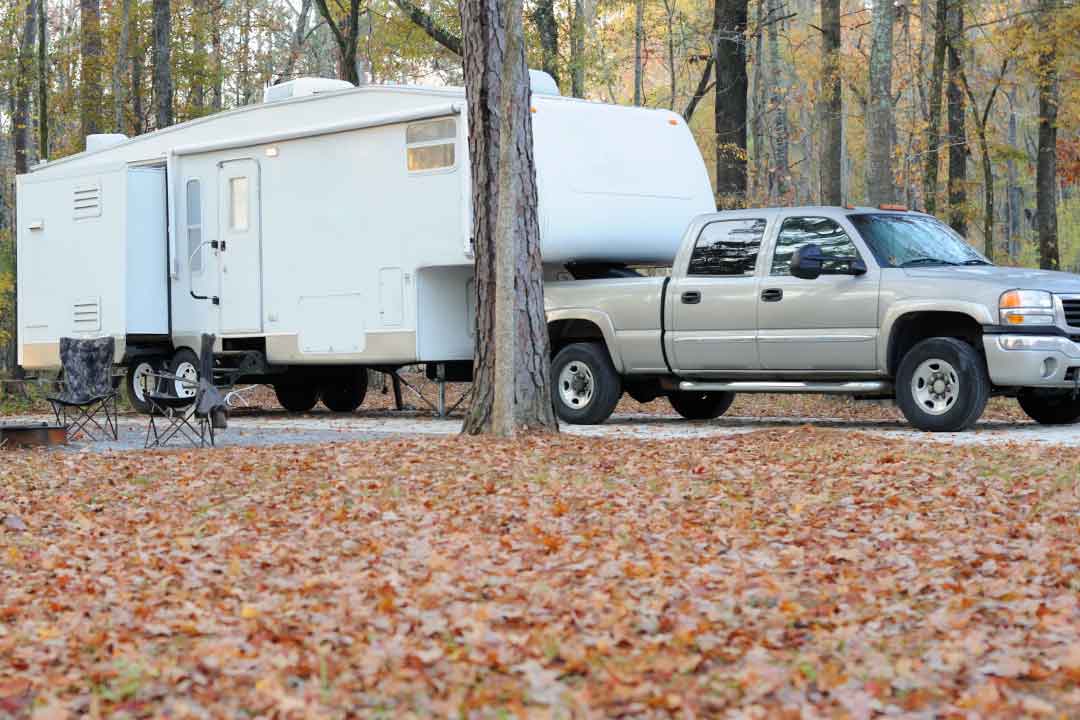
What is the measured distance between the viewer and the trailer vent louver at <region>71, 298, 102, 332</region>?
18891 millimetres

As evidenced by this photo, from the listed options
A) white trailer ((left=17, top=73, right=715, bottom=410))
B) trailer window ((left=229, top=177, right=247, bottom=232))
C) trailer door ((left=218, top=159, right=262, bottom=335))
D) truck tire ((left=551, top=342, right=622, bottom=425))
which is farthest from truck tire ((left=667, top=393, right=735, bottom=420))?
trailer window ((left=229, top=177, right=247, bottom=232))

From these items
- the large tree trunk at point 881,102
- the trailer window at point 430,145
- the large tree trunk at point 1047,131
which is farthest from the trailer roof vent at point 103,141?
the large tree trunk at point 1047,131

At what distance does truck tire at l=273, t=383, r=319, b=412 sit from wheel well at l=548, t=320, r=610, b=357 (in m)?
5.00

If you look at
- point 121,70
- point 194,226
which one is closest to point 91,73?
point 121,70

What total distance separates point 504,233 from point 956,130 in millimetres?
14885

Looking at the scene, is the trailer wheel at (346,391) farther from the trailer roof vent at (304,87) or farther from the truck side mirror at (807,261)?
the truck side mirror at (807,261)

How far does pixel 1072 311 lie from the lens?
13.1 metres

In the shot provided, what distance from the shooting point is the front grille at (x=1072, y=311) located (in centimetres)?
1306

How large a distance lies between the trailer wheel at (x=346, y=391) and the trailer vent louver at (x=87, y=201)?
11.4 ft

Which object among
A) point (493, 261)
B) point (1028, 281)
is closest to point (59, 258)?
point (493, 261)

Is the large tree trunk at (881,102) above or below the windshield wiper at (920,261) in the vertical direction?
above

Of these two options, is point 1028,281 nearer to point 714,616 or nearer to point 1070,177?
point 714,616

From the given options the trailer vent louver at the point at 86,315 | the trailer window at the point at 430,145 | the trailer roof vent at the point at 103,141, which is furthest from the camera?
the trailer roof vent at the point at 103,141

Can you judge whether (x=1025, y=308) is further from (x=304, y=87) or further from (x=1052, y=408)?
(x=304, y=87)
